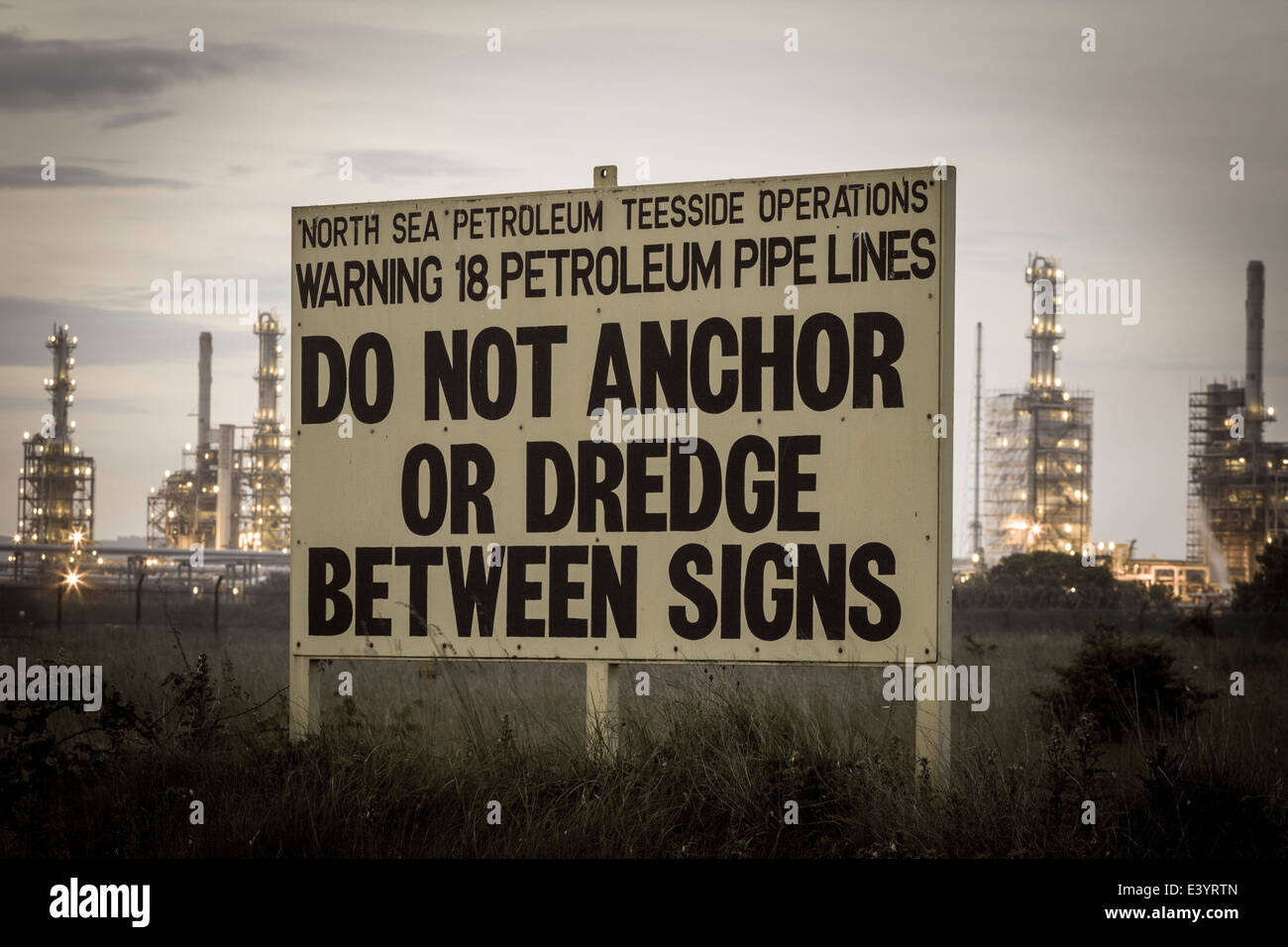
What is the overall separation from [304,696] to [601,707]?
71.9 inches

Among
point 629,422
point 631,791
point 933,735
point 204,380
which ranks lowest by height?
point 631,791

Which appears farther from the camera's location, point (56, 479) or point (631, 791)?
point (56, 479)

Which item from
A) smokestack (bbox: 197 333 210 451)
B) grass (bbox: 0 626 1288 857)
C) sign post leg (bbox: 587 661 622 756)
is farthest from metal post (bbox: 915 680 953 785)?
smokestack (bbox: 197 333 210 451)

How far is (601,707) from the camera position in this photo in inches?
259

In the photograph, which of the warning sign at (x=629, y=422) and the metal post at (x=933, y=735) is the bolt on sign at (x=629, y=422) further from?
the metal post at (x=933, y=735)

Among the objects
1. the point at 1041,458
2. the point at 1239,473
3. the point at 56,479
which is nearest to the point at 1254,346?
the point at 1239,473

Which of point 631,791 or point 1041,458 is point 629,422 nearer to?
point 631,791

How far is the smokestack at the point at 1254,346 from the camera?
264ft

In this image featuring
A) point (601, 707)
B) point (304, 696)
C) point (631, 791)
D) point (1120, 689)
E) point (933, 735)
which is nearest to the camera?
point (631, 791)

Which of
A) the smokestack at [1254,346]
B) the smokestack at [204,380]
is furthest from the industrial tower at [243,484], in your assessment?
the smokestack at [1254,346]

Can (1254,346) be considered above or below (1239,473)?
above

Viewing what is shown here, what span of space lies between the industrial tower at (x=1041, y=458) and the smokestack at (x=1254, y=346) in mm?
11982

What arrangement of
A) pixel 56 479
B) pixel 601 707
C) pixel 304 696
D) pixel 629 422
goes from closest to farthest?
pixel 601 707, pixel 629 422, pixel 304 696, pixel 56 479
